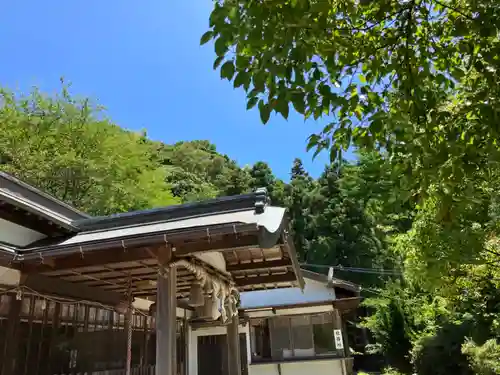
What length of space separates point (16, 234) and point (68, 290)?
1190mm

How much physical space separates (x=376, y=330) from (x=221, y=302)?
46.0 feet

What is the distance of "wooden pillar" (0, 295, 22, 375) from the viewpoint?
504cm

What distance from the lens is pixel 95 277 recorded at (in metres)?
6.03

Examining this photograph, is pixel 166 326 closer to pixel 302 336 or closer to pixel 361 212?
pixel 302 336

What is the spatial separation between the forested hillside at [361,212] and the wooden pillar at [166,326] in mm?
2261

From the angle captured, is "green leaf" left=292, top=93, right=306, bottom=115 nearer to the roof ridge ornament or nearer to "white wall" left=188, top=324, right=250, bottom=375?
the roof ridge ornament

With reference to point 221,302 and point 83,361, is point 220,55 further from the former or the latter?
point 83,361

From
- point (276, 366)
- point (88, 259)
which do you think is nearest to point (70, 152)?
point (276, 366)

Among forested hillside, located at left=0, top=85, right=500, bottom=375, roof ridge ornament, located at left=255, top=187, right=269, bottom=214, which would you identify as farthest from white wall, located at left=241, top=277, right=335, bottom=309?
roof ridge ornament, located at left=255, top=187, right=269, bottom=214

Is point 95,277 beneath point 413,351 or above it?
above

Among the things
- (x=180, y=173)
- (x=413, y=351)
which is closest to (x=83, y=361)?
(x=413, y=351)

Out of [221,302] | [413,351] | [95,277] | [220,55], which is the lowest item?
[413,351]

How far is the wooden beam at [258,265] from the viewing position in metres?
6.27

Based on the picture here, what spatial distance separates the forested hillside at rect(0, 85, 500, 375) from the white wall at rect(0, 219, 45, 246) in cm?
429
